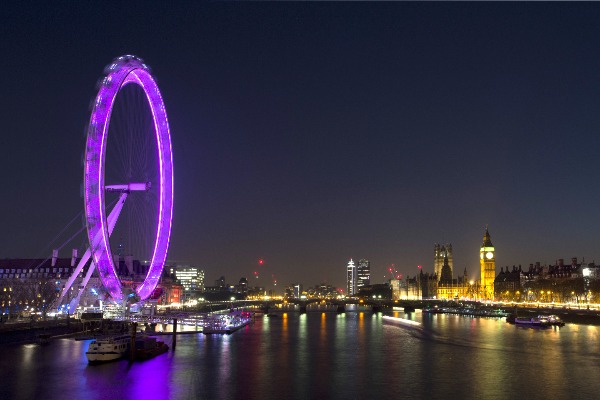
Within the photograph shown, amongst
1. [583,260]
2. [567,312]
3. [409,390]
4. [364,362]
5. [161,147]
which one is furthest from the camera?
[583,260]

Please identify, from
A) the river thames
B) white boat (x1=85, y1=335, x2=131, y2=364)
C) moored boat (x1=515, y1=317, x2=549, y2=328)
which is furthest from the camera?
moored boat (x1=515, y1=317, x2=549, y2=328)

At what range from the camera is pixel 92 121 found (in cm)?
5819

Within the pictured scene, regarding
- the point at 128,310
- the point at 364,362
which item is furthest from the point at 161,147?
the point at 364,362

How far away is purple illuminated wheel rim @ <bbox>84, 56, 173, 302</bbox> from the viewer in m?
58.2

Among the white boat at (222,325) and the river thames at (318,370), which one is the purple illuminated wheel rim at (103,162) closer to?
the river thames at (318,370)

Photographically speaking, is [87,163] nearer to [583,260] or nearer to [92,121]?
[92,121]

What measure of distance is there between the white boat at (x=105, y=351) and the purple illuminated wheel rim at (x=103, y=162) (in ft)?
31.0

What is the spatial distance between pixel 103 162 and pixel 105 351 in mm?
15853

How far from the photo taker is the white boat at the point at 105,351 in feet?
169

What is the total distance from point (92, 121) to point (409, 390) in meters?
34.5

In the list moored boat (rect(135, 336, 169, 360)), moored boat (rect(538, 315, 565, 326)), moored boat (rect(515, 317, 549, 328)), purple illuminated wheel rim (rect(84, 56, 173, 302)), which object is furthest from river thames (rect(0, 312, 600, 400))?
moored boat (rect(538, 315, 565, 326))

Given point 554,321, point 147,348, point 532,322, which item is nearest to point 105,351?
point 147,348

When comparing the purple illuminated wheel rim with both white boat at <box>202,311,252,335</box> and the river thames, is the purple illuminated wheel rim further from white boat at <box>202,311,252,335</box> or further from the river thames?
white boat at <box>202,311,252,335</box>

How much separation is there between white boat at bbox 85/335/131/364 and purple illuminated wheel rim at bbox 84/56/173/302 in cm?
946
